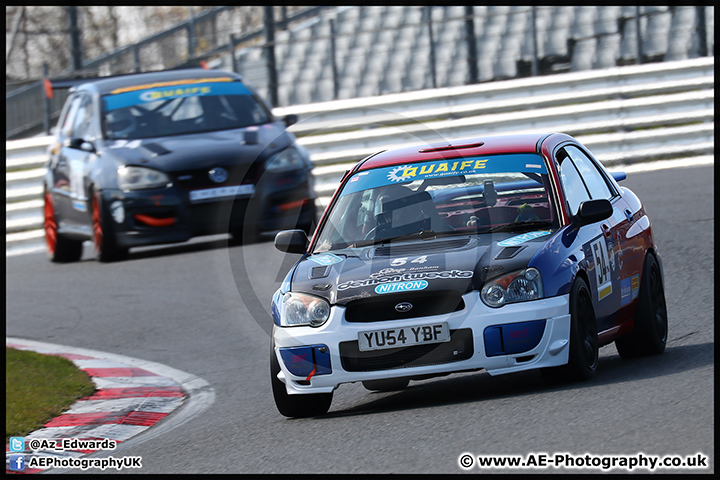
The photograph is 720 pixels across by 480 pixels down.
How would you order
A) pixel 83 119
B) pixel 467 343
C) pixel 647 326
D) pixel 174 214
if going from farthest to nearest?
pixel 83 119 < pixel 174 214 < pixel 647 326 < pixel 467 343

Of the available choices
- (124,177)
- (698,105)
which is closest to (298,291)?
(124,177)

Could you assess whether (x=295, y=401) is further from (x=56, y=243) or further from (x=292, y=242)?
(x=56, y=243)

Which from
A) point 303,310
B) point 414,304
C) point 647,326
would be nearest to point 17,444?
point 303,310

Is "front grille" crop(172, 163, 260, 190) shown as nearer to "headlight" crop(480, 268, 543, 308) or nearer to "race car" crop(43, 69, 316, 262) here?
"race car" crop(43, 69, 316, 262)

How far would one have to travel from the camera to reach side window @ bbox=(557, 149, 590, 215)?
6891 mm

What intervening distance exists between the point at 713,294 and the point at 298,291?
4034mm

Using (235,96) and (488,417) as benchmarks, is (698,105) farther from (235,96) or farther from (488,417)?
(488,417)

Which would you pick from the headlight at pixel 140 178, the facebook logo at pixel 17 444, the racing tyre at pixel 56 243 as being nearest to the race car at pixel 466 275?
the facebook logo at pixel 17 444

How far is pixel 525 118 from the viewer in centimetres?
1661

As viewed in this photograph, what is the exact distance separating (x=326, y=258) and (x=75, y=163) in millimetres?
7618

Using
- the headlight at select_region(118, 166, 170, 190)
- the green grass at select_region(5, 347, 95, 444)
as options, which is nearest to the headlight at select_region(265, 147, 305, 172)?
the headlight at select_region(118, 166, 170, 190)

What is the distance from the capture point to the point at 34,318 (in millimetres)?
11297

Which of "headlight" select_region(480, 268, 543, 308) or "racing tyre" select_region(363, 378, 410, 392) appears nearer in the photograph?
"headlight" select_region(480, 268, 543, 308)

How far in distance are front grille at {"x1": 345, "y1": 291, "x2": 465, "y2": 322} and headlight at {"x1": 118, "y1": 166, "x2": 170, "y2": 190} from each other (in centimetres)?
688
